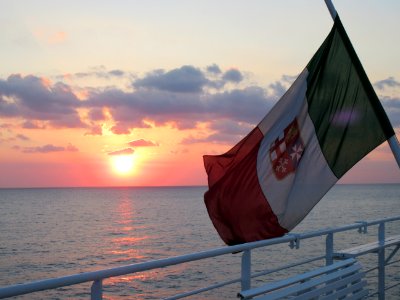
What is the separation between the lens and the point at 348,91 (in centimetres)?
591

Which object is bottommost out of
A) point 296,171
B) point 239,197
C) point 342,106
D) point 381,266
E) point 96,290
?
point 381,266

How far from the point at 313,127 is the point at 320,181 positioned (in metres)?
0.60

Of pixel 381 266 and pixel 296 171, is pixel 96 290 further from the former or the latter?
pixel 381 266

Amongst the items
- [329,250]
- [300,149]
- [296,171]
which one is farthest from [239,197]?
[329,250]

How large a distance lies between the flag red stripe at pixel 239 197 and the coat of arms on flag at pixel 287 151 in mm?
226

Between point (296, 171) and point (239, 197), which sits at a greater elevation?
point (296, 171)

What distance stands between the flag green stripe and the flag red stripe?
74cm

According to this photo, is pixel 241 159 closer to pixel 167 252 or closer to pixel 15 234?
pixel 167 252

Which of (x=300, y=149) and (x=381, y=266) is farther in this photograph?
(x=381, y=266)

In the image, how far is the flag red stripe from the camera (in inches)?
225

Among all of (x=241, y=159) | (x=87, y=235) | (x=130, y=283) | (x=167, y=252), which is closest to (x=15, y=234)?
(x=87, y=235)

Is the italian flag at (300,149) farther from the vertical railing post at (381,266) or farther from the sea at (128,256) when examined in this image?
the sea at (128,256)

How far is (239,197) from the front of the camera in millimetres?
5898

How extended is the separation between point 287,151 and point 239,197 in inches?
28.4
